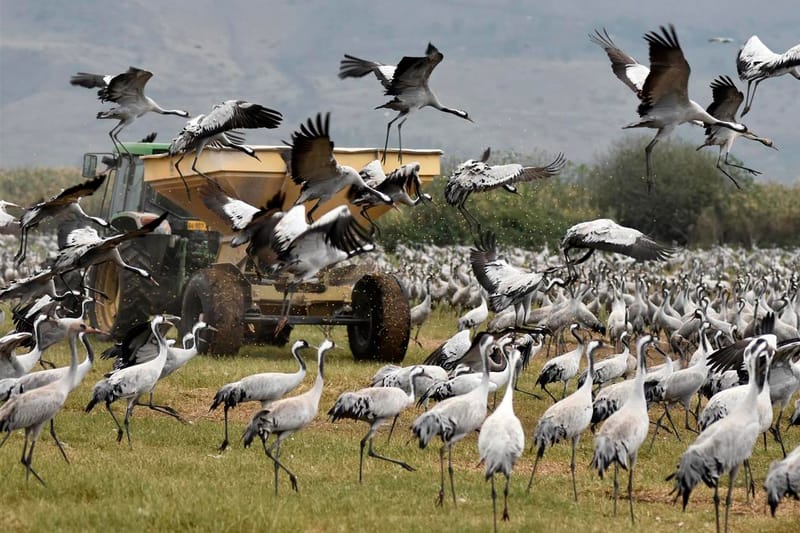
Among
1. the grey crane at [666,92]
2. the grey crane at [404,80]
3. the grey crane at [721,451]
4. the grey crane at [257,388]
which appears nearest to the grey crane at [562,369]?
the grey crane at [666,92]

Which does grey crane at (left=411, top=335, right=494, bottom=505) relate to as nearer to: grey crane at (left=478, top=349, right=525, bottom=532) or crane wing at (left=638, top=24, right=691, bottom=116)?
grey crane at (left=478, top=349, right=525, bottom=532)

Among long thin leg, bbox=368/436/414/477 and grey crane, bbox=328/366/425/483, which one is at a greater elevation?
grey crane, bbox=328/366/425/483

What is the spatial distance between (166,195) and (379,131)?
17298 centimetres

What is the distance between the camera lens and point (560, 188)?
1825 inches

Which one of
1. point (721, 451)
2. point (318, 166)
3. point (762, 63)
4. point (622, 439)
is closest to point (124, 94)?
point (318, 166)

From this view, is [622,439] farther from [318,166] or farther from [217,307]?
[217,307]

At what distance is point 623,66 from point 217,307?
516 cm

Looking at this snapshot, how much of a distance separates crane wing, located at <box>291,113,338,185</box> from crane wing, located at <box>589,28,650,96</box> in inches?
134

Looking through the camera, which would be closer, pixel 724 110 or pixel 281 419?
pixel 281 419

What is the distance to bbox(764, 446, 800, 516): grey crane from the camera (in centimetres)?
792

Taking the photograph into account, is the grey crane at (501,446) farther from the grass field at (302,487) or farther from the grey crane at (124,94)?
the grey crane at (124,94)

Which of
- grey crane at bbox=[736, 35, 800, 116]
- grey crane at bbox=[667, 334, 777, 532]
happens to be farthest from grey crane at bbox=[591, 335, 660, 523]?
grey crane at bbox=[736, 35, 800, 116]

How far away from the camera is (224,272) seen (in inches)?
603

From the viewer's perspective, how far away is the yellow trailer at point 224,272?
15047 millimetres
